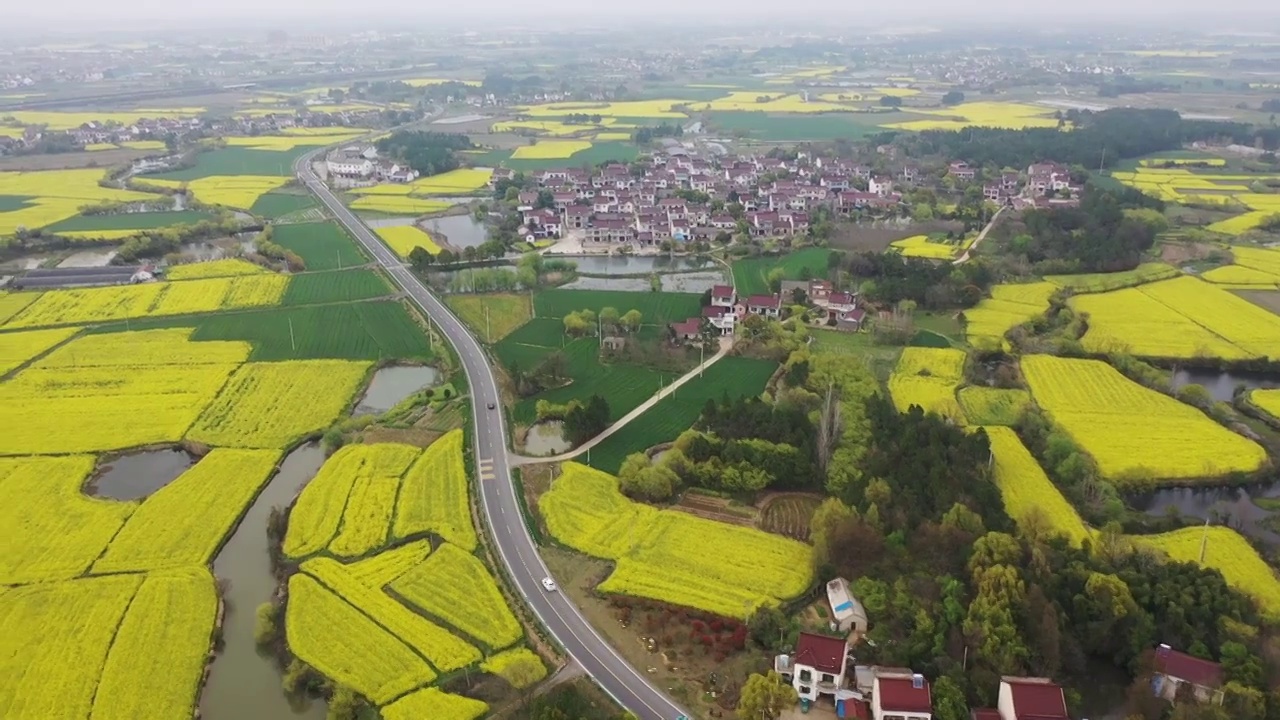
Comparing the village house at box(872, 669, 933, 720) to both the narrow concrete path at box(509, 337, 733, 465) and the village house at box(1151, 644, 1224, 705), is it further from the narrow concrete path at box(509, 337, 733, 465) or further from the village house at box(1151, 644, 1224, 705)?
the narrow concrete path at box(509, 337, 733, 465)

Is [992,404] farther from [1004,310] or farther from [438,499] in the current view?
[438,499]

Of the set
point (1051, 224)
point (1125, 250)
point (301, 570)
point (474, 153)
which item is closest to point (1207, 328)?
point (1125, 250)

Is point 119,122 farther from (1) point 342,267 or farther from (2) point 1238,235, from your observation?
(2) point 1238,235

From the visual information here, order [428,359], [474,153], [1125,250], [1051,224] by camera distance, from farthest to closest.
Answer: [474,153], [1051,224], [1125,250], [428,359]

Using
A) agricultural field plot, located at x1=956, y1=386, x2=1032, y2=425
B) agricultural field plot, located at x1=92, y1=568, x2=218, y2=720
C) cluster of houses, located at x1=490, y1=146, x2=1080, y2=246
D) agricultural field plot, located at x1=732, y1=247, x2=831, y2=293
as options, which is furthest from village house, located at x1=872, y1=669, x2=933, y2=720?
cluster of houses, located at x1=490, y1=146, x2=1080, y2=246

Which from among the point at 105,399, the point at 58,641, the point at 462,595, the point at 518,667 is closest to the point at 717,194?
the point at 105,399

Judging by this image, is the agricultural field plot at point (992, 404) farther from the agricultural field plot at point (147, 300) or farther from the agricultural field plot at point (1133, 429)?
the agricultural field plot at point (147, 300)
